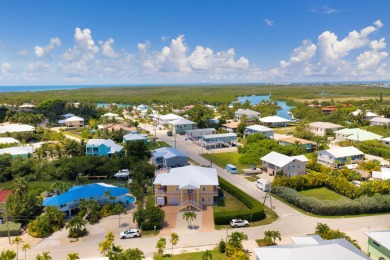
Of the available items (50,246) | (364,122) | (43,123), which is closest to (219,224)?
(50,246)

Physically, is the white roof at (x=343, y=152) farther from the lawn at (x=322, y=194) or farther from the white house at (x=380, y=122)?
the white house at (x=380, y=122)

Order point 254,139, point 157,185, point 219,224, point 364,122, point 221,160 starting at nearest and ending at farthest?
point 219,224, point 157,185, point 221,160, point 254,139, point 364,122

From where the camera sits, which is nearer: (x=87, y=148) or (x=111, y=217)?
(x=111, y=217)

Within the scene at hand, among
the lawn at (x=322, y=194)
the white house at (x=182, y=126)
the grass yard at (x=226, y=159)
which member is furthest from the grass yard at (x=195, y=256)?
the white house at (x=182, y=126)

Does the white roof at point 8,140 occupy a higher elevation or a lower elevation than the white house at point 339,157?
higher

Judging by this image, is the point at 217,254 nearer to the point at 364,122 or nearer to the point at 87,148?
the point at 87,148

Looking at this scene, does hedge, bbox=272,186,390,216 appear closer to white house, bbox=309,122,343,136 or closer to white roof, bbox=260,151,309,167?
white roof, bbox=260,151,309,167

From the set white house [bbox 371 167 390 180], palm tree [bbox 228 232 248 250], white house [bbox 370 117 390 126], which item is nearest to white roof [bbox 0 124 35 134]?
palm tree [bbox 228 232 248 250]
